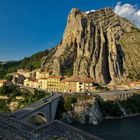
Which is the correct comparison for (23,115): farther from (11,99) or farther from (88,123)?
(11,99)

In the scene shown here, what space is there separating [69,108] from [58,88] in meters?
23.9

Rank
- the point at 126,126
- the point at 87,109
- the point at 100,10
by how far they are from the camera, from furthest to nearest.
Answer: the point at 100,10, the point at 87,109, the point at 126,126

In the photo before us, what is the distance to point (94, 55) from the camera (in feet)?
339

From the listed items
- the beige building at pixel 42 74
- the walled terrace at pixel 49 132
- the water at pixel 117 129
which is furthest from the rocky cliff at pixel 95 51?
the walled terrace at pixel 49 132

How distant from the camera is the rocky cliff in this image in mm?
98438

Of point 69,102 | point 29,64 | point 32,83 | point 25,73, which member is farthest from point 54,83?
point 29,64

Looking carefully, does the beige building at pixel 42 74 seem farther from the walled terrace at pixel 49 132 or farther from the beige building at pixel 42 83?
the walled terrace at pixel 49 132

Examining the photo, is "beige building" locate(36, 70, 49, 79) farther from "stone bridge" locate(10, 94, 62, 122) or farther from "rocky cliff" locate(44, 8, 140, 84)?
"stone bridge" locate(10, 94, 62, 122)

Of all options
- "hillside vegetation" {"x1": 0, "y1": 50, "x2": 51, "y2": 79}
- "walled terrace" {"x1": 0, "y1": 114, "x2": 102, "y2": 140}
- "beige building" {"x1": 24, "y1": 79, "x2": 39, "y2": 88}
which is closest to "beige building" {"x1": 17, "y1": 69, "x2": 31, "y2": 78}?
"hillside vegetation" {"x1": 0, "y1": 50, "x2": 51, "y2": 79}

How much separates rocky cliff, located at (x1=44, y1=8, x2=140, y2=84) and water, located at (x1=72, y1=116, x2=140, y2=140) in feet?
129

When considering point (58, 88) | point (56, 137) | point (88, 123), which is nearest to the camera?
point (56, 137)

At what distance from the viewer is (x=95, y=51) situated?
4107 inches

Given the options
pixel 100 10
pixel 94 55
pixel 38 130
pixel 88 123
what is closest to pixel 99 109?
pixel 88 123

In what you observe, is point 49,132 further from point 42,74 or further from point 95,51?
point 95,51
